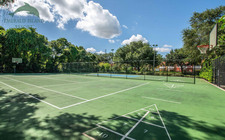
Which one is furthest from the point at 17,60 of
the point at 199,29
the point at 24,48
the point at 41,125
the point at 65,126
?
the point at 199,29

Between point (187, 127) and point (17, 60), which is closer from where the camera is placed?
point (187, 127)

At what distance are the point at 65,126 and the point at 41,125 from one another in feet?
Answer: 2.45

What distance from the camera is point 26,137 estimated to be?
2787 millimetres

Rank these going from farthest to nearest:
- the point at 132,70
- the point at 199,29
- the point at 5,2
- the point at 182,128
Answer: the point at 132,70, the point at 199,29, the point at 5,2, the point at 182,128

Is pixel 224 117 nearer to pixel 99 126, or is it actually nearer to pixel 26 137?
pixel 99 126

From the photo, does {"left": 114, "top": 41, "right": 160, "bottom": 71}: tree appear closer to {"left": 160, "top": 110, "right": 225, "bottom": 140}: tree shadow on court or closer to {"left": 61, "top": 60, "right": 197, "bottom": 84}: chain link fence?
{"left": 61, "top": 60, "right": 197, "bottom": 84}: chain link fence

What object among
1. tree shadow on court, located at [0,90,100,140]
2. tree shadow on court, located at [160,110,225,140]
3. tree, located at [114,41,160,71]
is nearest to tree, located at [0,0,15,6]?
tree shadow on court, located at [0,90,100,140]

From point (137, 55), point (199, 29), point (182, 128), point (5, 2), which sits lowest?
point (182, 128)

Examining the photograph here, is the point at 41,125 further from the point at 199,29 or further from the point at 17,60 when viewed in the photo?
the point at 17,60

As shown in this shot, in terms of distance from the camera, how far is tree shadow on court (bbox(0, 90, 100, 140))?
288 cm

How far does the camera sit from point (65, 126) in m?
A: 3.34

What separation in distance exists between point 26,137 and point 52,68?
38.4 m

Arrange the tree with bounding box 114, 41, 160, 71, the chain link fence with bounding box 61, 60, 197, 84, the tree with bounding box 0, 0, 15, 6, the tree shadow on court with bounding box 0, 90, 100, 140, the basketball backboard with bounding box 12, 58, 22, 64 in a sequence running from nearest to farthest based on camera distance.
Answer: the tree shadow on court with bounding box 0, 90, 100, 140, the tree with bounding box 0, 0, 15, 6, the chain link fence with bounding box 61, 60, 197, 84, the tree with bounding box 114, 41, 160, 71, the basketball backboard with bounding box 12, 58, 22, 64

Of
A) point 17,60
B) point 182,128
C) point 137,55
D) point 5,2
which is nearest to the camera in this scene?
point 182,128
